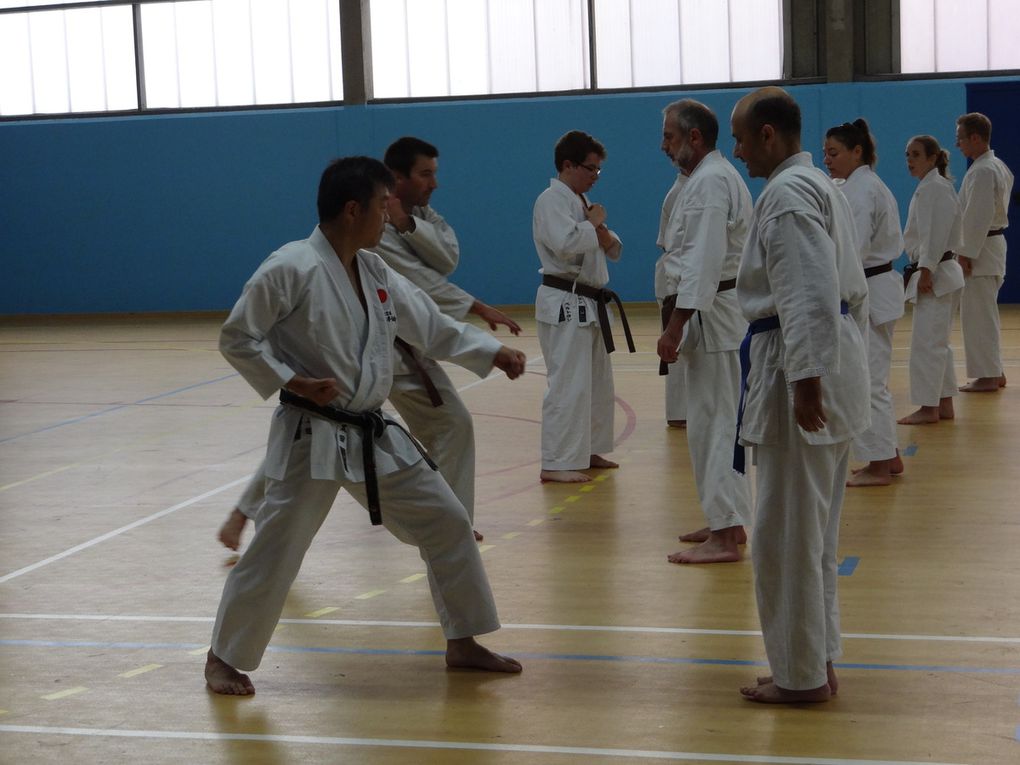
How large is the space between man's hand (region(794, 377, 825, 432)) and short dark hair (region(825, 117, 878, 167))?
334cm

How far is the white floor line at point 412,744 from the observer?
122 inches

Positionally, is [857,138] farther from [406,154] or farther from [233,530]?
[233,530]

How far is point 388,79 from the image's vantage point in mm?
15391

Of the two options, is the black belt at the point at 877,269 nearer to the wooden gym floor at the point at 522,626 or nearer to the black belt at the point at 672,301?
the wooden gym floor at the point at 522,626

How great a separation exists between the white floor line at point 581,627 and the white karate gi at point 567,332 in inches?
90.3

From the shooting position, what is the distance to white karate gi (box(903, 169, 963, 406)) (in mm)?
7621

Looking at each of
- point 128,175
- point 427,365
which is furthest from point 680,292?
point 128,175

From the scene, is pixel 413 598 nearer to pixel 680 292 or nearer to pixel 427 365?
pixel 427 365

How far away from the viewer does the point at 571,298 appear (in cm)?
648

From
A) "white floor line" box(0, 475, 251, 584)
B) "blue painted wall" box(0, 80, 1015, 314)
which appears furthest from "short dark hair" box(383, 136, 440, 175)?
"blue painted wall" box(0, 80, 1015, 314)

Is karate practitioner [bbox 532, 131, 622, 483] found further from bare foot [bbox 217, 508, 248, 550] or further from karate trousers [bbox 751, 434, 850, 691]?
karate trousers [bbox 751, 434, 850, 691]

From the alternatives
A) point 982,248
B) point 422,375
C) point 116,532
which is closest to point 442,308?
point 422,375

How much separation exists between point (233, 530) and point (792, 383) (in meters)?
2.50

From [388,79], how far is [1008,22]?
666cm
